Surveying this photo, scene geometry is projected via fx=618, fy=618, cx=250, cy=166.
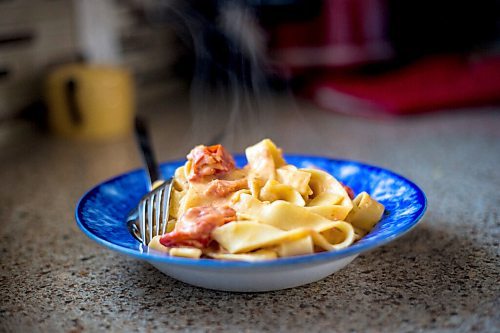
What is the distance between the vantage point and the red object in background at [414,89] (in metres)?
1.80

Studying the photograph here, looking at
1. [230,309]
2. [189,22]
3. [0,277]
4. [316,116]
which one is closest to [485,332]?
[230,309]

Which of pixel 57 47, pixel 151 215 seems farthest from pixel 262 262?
pixel 57 47

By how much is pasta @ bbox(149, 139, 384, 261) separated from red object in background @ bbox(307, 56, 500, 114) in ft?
3.24

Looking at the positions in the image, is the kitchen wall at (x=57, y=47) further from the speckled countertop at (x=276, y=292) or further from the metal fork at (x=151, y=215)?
the metal fork at (x=151, y=215)

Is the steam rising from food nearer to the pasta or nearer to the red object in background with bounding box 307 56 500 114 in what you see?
the red object in background with bounding box 307 56 500 114

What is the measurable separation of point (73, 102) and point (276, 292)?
106 centimetres

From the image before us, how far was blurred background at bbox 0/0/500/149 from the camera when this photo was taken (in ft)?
5.38

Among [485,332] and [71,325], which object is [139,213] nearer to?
[71,325]

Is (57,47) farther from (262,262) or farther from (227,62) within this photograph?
(262,262)

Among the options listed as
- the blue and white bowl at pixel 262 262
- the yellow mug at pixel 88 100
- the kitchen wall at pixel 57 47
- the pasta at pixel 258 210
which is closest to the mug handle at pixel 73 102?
the yellow mug at pixel 88 100

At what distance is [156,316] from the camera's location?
71 cm

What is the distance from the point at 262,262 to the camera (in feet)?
2.10

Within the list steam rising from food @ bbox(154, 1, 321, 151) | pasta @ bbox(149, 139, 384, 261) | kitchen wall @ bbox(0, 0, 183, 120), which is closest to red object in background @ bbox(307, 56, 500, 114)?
steam rising from food @ bbox(154, 1, 321, 151)

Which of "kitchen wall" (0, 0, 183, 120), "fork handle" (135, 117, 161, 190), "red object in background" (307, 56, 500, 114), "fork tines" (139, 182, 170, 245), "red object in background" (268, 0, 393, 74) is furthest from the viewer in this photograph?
"red object in background" (268, 0, 393, 74)
